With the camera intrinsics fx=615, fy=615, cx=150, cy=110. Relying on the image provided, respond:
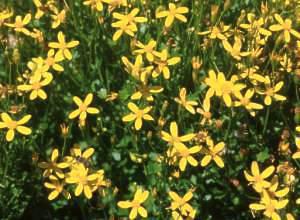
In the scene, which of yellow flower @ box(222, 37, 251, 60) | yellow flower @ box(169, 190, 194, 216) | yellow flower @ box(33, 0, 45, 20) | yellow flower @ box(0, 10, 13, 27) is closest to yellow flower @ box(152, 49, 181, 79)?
yellow flower @ box(222, 37, 251, 60)

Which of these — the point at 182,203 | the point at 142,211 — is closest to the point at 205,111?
the point at 182,203

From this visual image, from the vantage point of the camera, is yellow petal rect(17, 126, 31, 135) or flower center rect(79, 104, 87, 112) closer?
yellow petal rect(17, 126, 31, 135)

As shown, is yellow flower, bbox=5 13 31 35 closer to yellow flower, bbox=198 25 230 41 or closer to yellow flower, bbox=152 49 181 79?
yellow flower, bbox=152 49 181 79

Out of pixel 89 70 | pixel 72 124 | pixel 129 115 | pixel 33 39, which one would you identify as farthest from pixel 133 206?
pixel 33 39

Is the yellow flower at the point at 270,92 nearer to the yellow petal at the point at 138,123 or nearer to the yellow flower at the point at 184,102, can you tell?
the yellow flower at the point at 184,102

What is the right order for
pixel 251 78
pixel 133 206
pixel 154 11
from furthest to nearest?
pixel 154 11 < pixel 251 78 < pixel 133 206

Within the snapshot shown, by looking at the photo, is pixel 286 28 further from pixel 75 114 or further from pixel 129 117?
pixel 75 114

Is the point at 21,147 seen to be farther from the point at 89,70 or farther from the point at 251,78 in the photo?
the point at 251,78
